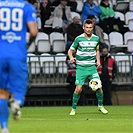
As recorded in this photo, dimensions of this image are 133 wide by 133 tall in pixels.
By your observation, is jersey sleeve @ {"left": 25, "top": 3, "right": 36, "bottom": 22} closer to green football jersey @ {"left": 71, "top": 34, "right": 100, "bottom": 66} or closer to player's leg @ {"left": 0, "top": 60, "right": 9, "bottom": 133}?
player's leg @ {"left": 0, "top": 60, "right": 9, "bottom": 133}

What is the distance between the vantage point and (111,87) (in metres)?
24.9

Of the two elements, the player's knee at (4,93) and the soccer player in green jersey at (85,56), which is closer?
the player's knee at (4,93)

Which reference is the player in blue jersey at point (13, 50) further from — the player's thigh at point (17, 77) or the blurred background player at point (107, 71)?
the blurred background player at point (107, 71)

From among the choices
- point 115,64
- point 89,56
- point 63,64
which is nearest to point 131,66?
point 115,64

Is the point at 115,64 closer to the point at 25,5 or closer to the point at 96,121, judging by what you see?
the point at 96,121

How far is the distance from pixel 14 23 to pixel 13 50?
413mm

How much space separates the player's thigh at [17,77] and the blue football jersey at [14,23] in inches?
4.6

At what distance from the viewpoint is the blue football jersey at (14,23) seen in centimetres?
1131

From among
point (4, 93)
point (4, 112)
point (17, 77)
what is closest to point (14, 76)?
point (17, 77)

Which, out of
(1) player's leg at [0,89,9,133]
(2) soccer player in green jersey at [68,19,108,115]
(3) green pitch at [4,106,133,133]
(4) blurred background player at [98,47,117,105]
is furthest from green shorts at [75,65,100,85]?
(1) player's leg at [0,89,9,133]

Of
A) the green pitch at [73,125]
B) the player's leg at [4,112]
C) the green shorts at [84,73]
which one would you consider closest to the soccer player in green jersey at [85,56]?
the green shorts at [84,73]

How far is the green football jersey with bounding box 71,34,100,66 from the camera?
1892 cm

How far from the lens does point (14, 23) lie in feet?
37.3

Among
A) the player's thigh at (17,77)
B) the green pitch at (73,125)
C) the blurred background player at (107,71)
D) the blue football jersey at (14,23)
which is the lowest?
the green pitch at (73,125)
